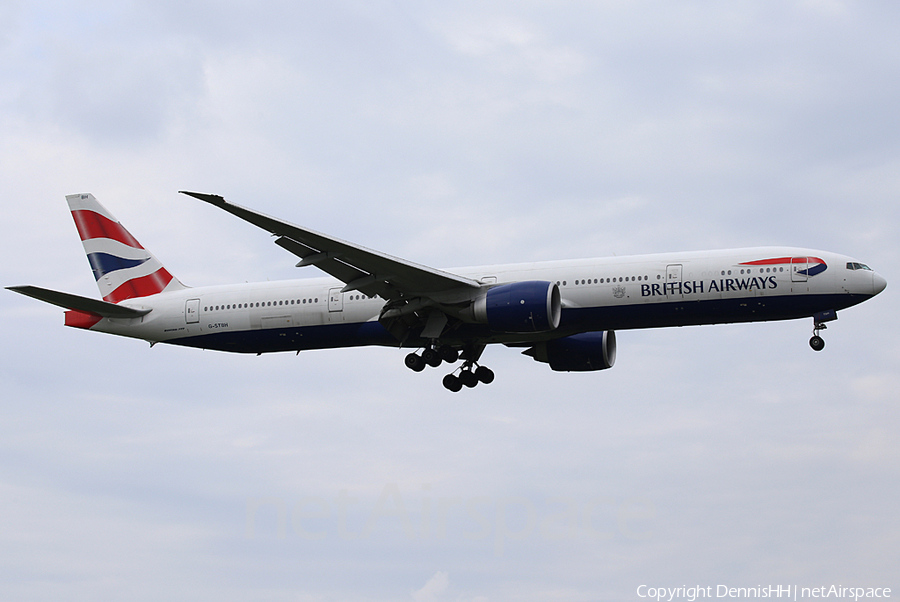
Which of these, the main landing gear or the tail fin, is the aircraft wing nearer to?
the main landing gear

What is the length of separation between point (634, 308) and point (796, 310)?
4.71 m

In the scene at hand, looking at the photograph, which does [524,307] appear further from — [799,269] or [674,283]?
[799,269]

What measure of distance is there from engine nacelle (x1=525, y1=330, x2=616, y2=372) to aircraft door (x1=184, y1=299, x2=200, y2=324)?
1194 cm

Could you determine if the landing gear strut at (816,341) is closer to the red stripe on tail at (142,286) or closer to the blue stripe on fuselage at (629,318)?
the blue stripe on fuselage at (629,318)

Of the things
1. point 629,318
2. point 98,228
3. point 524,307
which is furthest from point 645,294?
point 98,228

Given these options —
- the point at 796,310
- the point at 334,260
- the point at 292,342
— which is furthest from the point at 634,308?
the point at 292,342

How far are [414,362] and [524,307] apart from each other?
17.8 feet

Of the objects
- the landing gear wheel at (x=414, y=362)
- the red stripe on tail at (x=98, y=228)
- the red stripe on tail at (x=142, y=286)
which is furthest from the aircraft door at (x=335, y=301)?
the red stripe on tail at (x=98, y=228)

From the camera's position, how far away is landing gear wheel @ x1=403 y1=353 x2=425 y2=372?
3397 cm

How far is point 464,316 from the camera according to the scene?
1261 inches

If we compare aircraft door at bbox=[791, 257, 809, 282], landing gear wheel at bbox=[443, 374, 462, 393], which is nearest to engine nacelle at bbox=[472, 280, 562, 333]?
landing gear wheel at bbox=[443, 374, 462, 393]

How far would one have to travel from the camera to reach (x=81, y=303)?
35438 mm

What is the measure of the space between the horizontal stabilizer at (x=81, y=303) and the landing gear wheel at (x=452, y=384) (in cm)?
1094

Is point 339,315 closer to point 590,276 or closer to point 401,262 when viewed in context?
point 401,262
